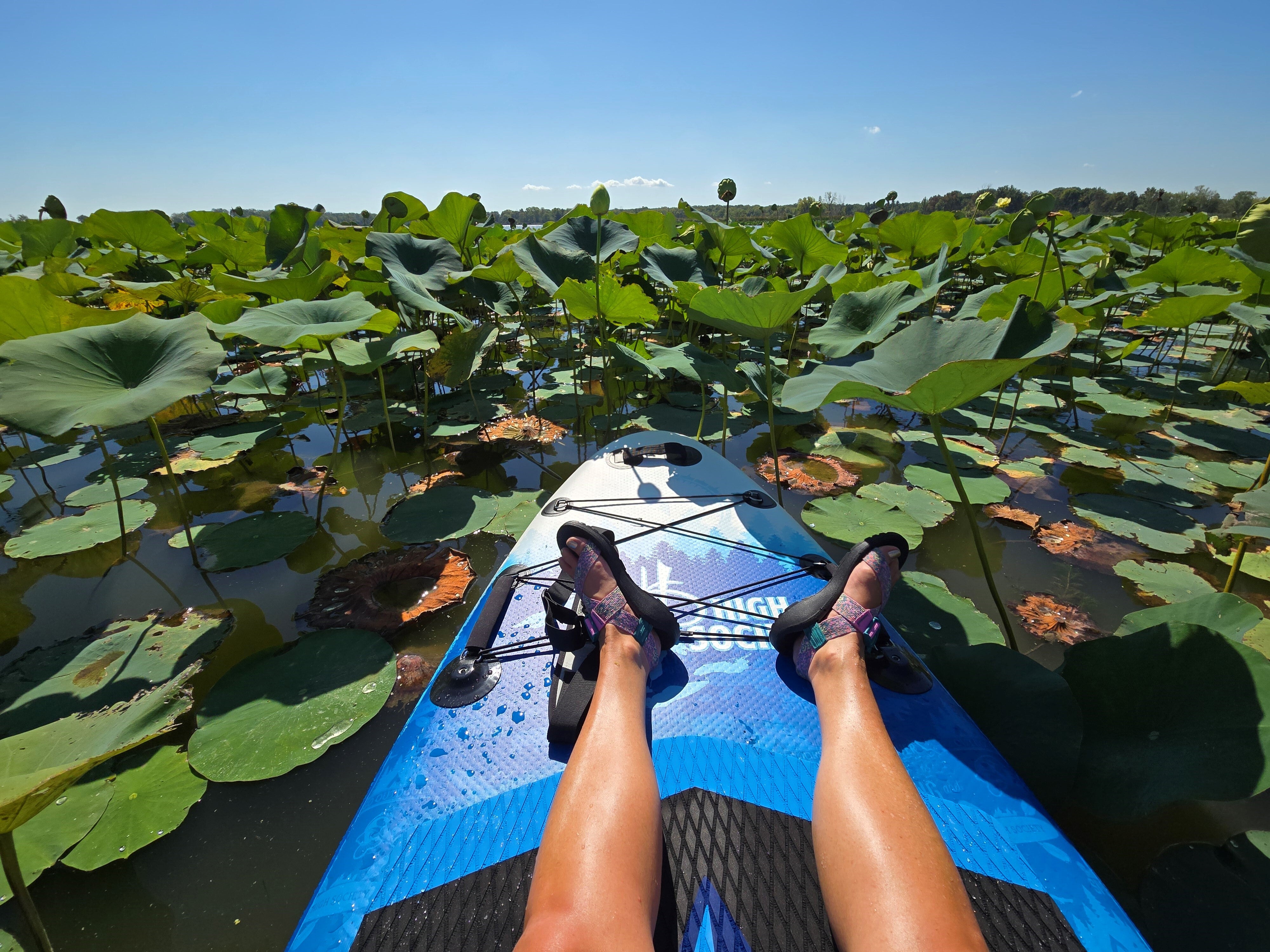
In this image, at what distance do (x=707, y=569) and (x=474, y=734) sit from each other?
0.79m

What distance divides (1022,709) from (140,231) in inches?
246

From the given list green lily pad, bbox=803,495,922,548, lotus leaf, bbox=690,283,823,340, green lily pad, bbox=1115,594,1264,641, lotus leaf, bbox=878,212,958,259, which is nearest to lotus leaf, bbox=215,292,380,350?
lotus leaf, bbox=690,283,823,340

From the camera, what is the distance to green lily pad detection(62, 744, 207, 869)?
102 centimetres

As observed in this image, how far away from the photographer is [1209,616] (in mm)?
1132

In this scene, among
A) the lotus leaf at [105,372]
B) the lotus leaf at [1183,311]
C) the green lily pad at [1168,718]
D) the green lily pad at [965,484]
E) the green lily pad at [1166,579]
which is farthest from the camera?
the lotus leaf at [1183,311]

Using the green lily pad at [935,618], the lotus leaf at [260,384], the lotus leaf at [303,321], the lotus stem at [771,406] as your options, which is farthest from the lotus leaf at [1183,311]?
the lotus leaf at [260,384]

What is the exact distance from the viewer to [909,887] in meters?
0.69

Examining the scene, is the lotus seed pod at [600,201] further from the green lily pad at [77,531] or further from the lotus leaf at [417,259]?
the green lily pad at [77,531]

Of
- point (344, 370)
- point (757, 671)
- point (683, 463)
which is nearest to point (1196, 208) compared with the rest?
point (683, 463)

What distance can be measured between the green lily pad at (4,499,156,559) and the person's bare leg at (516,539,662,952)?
6.76 feet

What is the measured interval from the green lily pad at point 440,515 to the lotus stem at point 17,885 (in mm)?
1338

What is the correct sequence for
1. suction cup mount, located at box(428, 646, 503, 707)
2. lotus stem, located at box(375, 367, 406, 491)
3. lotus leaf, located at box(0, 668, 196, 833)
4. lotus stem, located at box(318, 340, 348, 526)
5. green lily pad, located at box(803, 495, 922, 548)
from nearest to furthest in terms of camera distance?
lotus leaf, located at box(0, 668, 196, 833), suction cup mount, located at box(428, 646, 503, 707), green lily pad, located at box(803, 495, 922, 548), lotus stem, located at box(318, 340, 348, 526), lotus stem, located at box(375, 367, 406, 491)

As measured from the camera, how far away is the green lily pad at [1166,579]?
165 centimetres

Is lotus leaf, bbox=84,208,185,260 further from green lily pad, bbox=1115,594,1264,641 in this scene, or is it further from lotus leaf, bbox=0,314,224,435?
green lily pad, bbox=1115,594,1264,641
